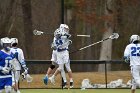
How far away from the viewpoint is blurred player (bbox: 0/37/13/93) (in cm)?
1564

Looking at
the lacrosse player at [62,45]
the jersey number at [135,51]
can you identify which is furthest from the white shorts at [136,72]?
the lacrosse player at [62,45]

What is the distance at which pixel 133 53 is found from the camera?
19031mm

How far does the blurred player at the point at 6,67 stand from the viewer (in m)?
15.6

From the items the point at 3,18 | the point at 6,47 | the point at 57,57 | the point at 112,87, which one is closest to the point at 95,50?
the point at 3,18

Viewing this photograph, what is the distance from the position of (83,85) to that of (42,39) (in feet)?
53.5

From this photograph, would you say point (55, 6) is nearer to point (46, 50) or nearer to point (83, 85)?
point (46, 50)

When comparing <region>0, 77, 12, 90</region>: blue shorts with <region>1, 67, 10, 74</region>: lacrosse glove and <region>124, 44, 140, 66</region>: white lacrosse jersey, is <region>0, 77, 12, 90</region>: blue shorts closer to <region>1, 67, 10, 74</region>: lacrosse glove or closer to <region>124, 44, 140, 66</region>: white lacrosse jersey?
<region>1, 67, 10, 74</region>: lacrosse glove

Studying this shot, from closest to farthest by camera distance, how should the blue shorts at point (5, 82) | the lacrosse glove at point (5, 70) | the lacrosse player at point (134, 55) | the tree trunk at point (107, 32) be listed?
the lacrosse glove at point (5, 70)
the blue shorts at point (5, 82)
the lacrosse player at point (134, 55)
the tree trunk at point (107, 32)

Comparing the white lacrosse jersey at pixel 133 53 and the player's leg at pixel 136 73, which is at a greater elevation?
the white lacrosse jersey at pixel 133 53

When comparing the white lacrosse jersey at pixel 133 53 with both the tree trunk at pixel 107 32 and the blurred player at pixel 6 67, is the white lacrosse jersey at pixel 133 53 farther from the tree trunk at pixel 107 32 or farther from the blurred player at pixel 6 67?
the tree trunk at pixel 107 32

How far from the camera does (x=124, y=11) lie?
1570 inches

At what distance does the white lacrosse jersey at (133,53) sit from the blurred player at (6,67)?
439 centimetres

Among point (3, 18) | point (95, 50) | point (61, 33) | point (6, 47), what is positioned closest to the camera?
point (6, 47)

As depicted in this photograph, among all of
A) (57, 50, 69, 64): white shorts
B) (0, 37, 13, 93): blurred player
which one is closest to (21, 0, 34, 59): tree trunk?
(57, 50, 69, 64): white shorts
